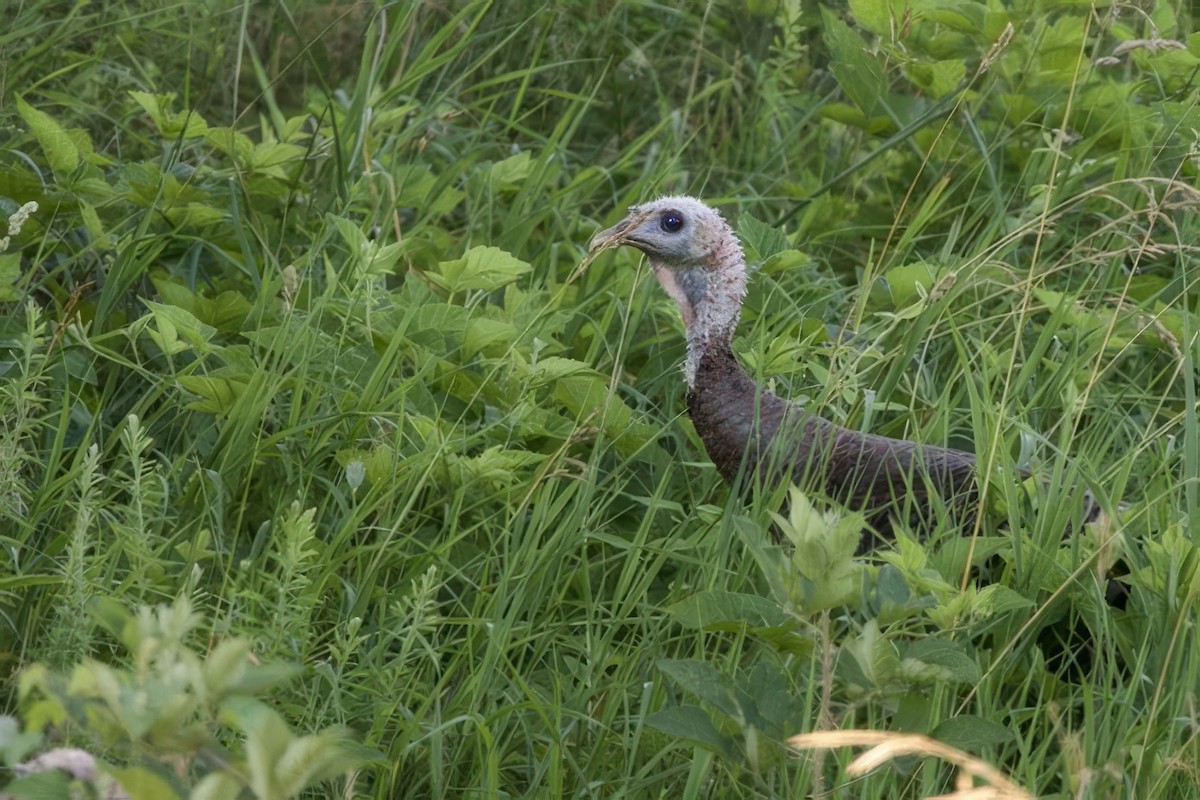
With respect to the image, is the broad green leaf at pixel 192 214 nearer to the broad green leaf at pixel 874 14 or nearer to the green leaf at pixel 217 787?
the broad green leaf at pixel 874 14

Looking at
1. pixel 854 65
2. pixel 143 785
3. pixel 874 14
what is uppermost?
pixel 874 14

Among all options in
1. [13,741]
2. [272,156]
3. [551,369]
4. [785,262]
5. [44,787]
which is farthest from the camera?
[272,156]

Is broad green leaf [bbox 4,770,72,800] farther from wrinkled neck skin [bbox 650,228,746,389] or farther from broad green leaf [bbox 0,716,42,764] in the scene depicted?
wrinkled neck skin [bbox 650,228,746,389]

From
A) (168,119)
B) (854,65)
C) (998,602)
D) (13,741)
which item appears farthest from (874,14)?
(13,741)

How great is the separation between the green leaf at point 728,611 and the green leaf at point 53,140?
1.74m

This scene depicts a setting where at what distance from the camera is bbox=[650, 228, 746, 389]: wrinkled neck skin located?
10.4 ft

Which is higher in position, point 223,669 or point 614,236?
point 223,669

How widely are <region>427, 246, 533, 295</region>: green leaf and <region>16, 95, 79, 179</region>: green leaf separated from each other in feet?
2.83

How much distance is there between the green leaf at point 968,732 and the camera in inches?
77.2

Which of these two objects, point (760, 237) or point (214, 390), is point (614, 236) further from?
point (214, 390)

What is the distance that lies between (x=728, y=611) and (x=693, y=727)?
0.85 ft

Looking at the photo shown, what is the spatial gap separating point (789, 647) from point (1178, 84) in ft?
7.21

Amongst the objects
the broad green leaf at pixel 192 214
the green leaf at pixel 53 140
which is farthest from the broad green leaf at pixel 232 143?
the green leaf at pixel 53 140

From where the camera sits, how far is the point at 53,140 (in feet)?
10.3
